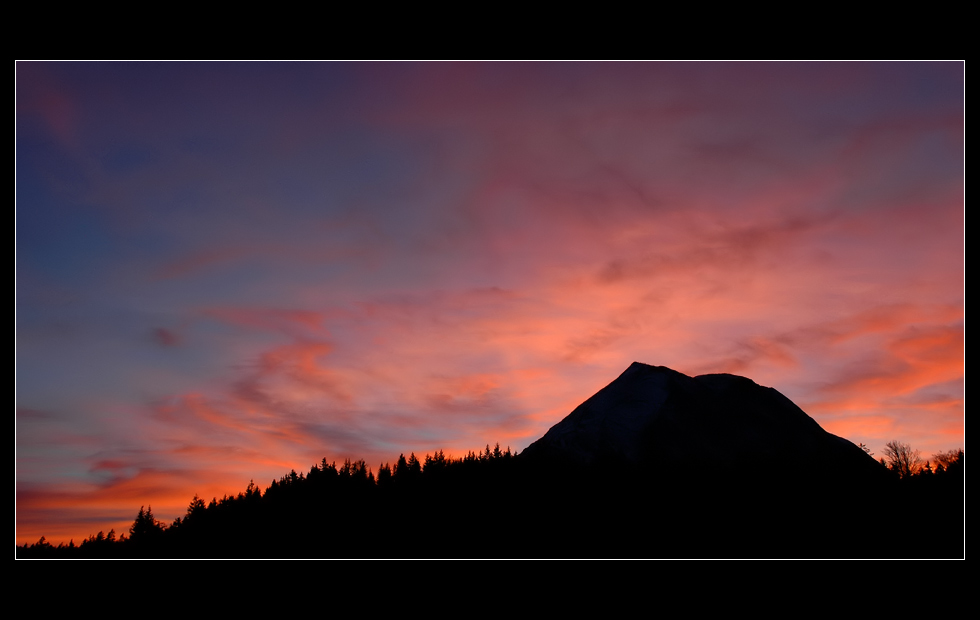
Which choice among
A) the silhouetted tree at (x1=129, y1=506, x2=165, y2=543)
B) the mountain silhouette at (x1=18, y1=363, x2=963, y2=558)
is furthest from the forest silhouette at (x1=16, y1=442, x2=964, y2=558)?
the silhouetted tree at (x1=129, y1=506, x2=165, y2=543)

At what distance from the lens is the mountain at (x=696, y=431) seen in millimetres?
63438

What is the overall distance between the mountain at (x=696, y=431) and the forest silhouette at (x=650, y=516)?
41.7 inches

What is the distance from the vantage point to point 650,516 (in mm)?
59812

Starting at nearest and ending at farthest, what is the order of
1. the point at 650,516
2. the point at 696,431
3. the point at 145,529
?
the point at 650,516 < the point at 696,431 < the point at 145,529

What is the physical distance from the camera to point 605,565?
22.6 meters

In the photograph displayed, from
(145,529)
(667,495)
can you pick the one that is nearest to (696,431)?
(667,495)

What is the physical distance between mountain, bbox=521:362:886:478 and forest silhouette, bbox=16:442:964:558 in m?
1.06

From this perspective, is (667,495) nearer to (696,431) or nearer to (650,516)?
(650,516)

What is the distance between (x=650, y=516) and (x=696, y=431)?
39.9 ft

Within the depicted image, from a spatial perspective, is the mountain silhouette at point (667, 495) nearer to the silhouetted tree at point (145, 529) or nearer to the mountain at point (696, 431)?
the mountain at point (696, 431)

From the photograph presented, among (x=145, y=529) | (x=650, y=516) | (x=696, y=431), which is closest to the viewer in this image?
(x=650, y=516)
